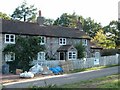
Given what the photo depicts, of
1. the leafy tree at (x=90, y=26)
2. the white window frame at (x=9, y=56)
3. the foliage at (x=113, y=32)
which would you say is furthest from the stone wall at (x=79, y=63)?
the leafy tree at (x=90, y=26)

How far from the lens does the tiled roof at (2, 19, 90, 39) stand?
45281 mm

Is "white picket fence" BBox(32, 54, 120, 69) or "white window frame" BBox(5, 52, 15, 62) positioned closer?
"white picket fence" BBox(32, 54, 120, 69)

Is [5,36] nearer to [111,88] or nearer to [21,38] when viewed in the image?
[21,38]

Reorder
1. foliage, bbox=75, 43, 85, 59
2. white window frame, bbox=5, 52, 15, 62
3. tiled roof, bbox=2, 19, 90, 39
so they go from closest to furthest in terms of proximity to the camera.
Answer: white window frame, bbox=5, 52, 15, 62
tiled roof, bbox=2, 19, 90, 39
foliage, bbox=75, 43, 85, 59

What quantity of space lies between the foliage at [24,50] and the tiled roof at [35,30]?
2444 mm

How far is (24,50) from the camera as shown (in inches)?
A: 1633

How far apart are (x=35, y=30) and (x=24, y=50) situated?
8.06m

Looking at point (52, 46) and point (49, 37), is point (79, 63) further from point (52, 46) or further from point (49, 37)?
point (49, 37)

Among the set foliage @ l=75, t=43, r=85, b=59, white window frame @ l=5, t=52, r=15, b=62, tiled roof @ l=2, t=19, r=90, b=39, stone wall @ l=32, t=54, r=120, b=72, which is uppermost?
tiled roof @ l=2, t=19, r=90, b=39

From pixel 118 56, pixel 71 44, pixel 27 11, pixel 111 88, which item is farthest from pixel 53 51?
pixel 27 11

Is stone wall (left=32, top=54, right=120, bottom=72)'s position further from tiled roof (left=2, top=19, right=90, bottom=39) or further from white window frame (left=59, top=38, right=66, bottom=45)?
white window frame (left=59, top=38, right=66, bottom=45)

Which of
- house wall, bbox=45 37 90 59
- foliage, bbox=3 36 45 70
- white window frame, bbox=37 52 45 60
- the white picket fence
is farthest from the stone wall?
house wall, bbox=45 37 90 59

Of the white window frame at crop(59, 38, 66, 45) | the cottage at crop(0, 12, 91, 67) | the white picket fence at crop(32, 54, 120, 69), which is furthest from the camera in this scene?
the white window frame at crop(59, 38, 66, 45)

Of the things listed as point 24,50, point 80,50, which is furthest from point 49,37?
point 24,50
